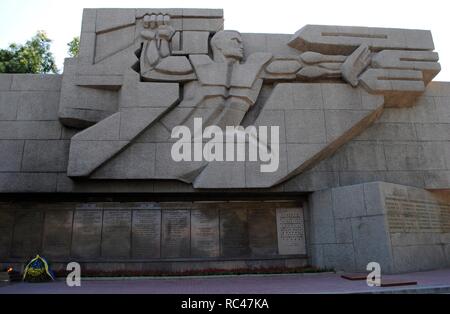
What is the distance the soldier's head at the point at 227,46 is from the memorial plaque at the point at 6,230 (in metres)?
9.03

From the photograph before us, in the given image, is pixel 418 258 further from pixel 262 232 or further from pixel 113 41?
pixel 113 41

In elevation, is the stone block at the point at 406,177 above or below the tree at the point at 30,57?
below

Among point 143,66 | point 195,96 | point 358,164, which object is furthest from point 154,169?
point 358,164

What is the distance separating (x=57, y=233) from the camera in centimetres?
1127

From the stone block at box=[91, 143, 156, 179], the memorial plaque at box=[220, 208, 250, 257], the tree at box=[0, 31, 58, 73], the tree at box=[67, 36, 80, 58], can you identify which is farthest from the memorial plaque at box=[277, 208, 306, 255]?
the tree at box=[67, 36, 80, 58]

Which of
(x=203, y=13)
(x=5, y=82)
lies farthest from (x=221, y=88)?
(x=5, y=82)

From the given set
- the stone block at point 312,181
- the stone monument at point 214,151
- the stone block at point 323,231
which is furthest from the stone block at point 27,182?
the stone block at point 323,231

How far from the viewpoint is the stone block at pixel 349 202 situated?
10.3 m

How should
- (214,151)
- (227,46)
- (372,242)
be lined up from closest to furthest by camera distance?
(372,242) → (214,151) → (227,46)

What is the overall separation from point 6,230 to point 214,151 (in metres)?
7.53

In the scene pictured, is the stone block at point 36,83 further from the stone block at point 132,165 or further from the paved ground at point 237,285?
the paved ground at point 237,285

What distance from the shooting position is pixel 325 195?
1120 centimetres

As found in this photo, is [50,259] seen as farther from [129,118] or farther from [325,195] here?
[325,195]
